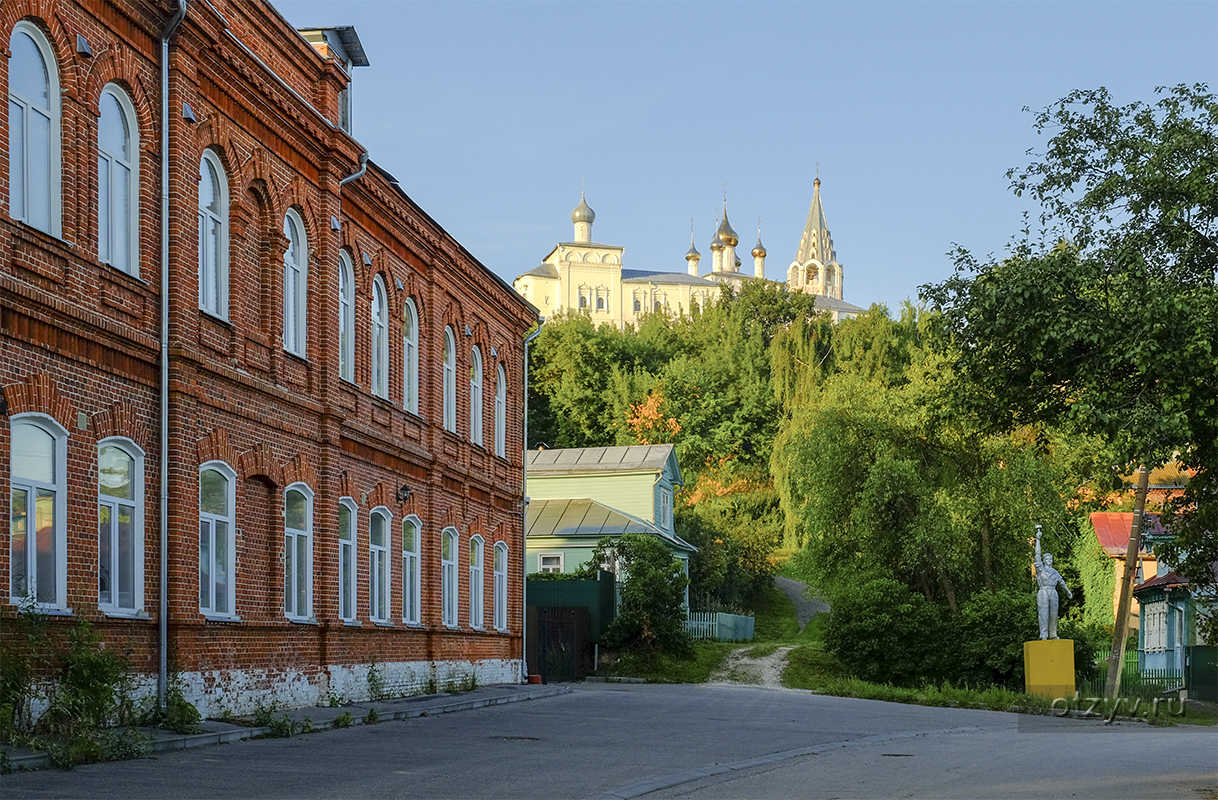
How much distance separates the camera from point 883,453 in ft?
134

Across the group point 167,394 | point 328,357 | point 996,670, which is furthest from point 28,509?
point 996,670

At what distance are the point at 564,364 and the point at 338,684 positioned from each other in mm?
56920

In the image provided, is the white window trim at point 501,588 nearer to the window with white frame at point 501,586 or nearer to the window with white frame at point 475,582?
the window with white frame at point 501,586

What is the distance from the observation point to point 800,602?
64562 millimetres

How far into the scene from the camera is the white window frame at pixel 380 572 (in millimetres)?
24781

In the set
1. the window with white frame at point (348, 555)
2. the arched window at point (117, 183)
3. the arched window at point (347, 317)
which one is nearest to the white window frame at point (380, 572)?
the window with white frame at point (348, 555)

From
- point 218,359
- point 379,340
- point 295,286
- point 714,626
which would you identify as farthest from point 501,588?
point 714,626

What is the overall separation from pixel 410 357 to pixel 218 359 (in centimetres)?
895

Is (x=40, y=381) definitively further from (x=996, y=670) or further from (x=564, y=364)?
(x=564, y=364)

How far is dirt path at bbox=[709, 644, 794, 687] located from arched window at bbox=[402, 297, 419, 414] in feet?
50.4

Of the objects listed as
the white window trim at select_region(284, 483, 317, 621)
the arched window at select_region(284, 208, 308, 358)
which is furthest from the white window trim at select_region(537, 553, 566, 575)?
the arched window at select_region(284, 208, 308, 358)

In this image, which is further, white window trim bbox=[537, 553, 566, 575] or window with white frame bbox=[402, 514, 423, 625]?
white window trim bbox=[537, 553, 566, 575]

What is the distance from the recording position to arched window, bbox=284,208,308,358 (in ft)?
70.8

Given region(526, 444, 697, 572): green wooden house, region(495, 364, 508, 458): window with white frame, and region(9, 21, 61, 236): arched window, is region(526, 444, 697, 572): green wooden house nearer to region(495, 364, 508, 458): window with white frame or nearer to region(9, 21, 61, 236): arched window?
region(495, 364, 508, 458): window with white frame
